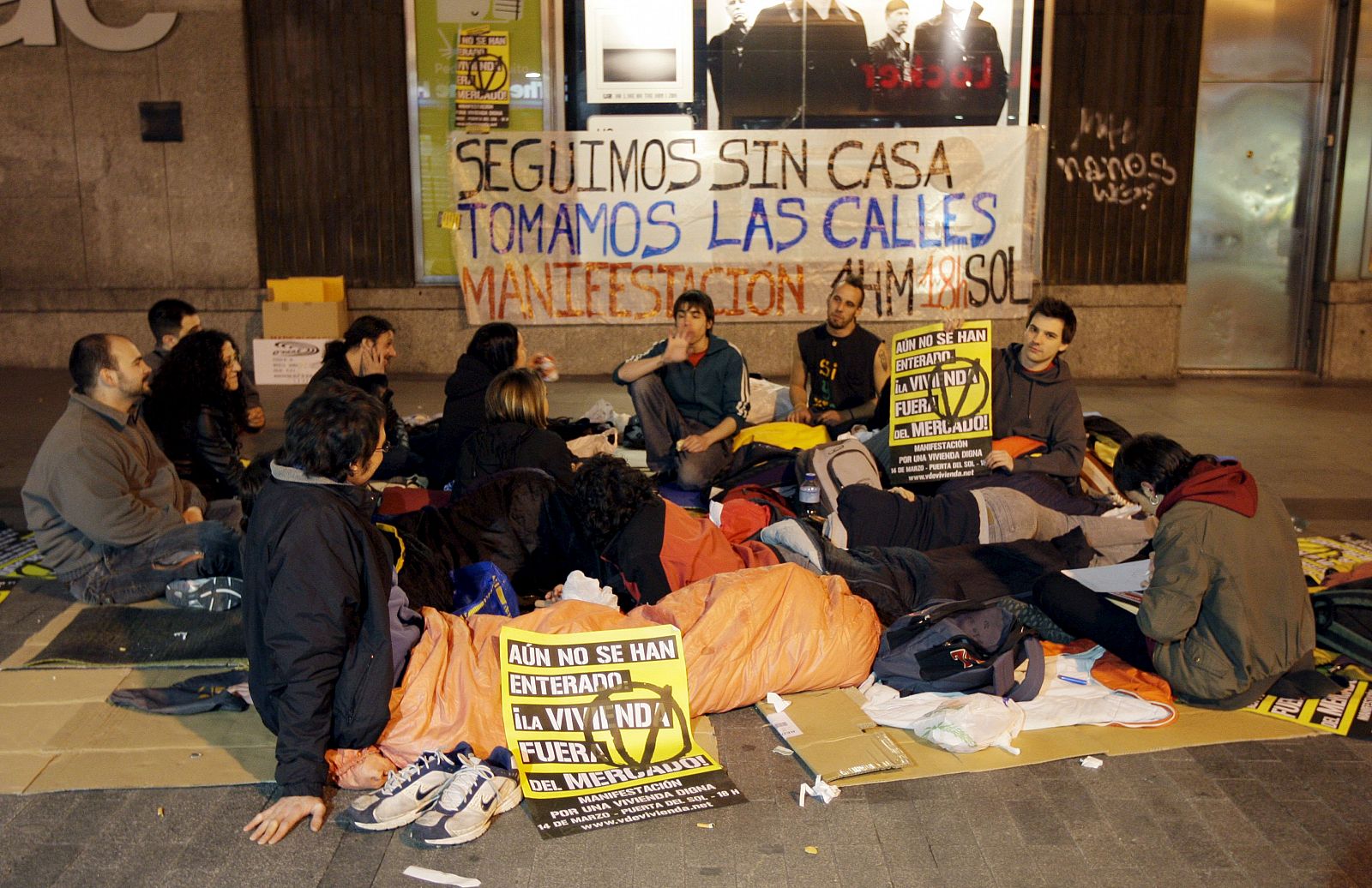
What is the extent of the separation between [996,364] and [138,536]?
443 centimetres

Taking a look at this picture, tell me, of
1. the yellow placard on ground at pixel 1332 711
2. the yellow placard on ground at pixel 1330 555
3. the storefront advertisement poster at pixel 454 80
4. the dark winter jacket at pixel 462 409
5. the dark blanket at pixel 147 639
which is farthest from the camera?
the storefront advertisement poster at pixel 454 80

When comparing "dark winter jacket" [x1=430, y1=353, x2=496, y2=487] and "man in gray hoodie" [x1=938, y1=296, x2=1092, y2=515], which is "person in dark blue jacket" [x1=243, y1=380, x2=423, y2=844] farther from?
"man in gray hoodie" [x1=938, y1=296, x2=1092, y2=515]

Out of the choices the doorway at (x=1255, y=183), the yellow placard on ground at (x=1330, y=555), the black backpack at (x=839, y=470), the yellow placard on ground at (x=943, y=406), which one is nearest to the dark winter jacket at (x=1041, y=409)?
the yellow placard on ground at (x=943, y=406)

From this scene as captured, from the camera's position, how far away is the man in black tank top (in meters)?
7.96

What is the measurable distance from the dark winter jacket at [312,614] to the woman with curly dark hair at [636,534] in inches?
49.8

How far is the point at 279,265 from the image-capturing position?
12.0 metres

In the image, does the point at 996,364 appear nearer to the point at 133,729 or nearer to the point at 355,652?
the point at 355,652

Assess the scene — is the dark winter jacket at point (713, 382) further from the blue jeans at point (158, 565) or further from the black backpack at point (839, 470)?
the blue jeans at point (158, 565)

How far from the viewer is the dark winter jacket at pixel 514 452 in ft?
19.5

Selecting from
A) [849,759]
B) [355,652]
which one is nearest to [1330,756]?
[849,759]

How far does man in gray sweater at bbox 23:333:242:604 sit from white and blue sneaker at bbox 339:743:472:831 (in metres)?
2.19

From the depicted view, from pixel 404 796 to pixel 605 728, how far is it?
0.71m

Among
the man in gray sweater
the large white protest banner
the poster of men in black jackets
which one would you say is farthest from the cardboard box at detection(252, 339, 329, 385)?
the man in gray sweater

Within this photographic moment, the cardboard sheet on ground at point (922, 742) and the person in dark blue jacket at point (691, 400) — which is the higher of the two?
the person in dark blue jacket at point (691, 400)
